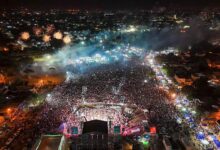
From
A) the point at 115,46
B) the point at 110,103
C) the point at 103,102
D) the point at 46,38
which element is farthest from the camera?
the point at 46,38

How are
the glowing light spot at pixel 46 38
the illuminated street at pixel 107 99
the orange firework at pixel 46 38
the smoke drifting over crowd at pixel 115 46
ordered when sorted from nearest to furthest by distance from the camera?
the illuminated street at pixel 107 99 < the smoke drifting over crowd at pixel 115 46 < the glowing light spot at pixel 46 38 < the orange firework at pixel 46 38

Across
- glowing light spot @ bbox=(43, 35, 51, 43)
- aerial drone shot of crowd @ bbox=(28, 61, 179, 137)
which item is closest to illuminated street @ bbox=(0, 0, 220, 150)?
aerial drone shot of crowd @ bbox=(28, 61, 179, 137)

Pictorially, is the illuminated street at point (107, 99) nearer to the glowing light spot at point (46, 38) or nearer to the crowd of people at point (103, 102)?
the crowd of people at point (103, 102)

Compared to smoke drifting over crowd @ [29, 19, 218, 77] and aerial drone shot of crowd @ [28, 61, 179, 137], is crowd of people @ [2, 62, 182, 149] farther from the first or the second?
smoke drifting over crowd @ [29, 19, 218, 77]

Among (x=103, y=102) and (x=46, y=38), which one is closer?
(x=103, y=102)

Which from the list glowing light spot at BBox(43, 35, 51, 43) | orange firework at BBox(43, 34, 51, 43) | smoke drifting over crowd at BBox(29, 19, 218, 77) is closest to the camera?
smoke drifting over crowd at BBox(29, 19, 218, 77)

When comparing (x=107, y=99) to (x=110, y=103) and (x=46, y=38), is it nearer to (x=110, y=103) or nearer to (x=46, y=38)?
(x=110, y=103)

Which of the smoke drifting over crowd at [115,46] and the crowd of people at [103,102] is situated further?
the smoke drifting over crowd at [115,46]

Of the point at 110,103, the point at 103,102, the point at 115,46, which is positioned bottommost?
the point at 110,103

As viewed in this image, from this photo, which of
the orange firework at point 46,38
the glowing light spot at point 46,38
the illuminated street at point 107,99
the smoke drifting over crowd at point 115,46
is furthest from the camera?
the orange firework at point 46,38

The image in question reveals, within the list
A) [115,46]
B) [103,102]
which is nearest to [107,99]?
[103,102]

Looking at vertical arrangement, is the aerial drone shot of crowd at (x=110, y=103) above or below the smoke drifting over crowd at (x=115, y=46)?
below

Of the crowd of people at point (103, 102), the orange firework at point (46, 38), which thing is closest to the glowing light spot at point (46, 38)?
the orange firework at point (46, 38)
